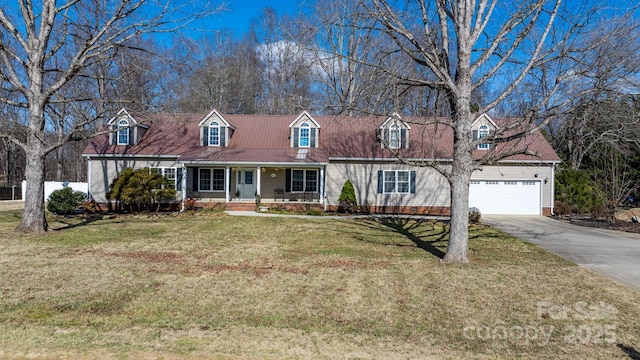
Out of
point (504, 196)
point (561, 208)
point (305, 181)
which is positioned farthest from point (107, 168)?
point (561, 208)

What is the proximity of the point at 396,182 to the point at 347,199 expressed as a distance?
3.12 meters

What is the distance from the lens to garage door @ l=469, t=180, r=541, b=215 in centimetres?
2148

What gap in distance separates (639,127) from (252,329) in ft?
32.5

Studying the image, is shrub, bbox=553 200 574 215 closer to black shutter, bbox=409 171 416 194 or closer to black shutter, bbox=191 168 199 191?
black shutter, bbox=409 171 416 194

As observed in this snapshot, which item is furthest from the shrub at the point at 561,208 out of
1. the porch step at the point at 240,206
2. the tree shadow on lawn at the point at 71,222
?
the tree shadow on lawn at the point at 71,222

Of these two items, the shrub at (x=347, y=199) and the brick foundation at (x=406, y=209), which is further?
the brick foundation at (x=406, y=209)

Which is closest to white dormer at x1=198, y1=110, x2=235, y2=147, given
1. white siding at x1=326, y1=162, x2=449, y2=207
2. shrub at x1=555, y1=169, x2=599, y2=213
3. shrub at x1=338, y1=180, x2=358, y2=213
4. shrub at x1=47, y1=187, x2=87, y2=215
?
white siding at x1=326, y1=162, x2=449, y2=207

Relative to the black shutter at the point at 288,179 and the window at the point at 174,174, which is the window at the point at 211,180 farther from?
the black shutter at the point at 288,179

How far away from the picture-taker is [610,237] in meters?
13.7

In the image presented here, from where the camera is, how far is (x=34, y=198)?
12.5 meters

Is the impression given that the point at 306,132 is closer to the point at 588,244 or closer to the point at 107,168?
the point at 107,168

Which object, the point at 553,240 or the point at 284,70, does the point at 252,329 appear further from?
the point at 284,70

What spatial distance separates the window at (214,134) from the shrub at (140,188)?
148 inches

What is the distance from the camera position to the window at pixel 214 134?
74.6 feet
